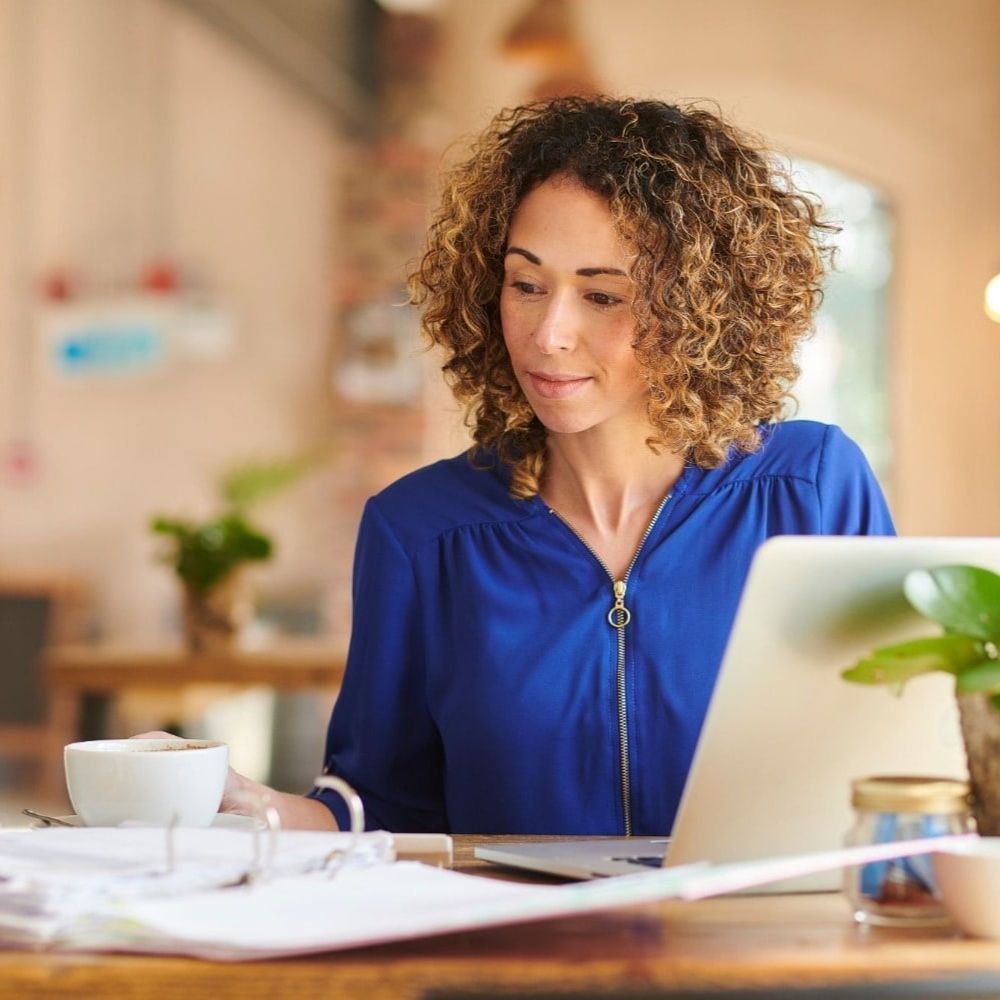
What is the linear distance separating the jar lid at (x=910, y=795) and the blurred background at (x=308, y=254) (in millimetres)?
4441

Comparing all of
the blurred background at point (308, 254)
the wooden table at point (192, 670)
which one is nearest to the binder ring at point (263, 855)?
the wooden table at point (192, 670)

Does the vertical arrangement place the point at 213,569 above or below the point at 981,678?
above

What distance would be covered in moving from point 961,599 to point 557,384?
2.51 ft

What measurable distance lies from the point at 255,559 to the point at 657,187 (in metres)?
2.64

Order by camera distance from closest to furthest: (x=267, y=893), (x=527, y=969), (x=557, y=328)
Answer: (x=527, y=969) < (x=267, y=893) < (x=557, y=328)

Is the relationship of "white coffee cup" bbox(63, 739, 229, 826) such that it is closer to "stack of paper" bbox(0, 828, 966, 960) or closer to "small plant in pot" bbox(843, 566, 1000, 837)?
"stack of paper" bbox(0, 828, 966, 960)

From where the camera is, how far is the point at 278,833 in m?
1.06

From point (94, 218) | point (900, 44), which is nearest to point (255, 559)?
point (94, 218)

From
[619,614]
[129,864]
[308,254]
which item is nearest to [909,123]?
[308,254]

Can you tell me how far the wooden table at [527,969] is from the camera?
2.69ft

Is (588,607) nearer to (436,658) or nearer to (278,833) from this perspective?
(436,658)

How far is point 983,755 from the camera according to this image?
102cm

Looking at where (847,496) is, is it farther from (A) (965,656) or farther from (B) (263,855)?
(B) (263,855)

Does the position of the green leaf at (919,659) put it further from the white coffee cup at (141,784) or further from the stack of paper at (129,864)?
the white coffee cup at (141,784)
